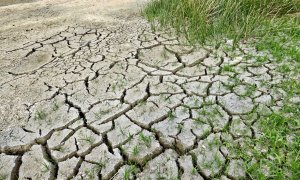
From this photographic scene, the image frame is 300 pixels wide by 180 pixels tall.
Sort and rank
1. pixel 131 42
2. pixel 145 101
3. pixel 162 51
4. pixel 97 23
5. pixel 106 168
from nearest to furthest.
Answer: pixel 106 168, pixel 145 101, pixel 162 51, pixel 131 42, pixel 97 23

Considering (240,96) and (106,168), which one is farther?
(240,96)

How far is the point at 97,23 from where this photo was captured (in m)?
3.92

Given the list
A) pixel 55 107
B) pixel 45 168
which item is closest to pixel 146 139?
pixel 45 168

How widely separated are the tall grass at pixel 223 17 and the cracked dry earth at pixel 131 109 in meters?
0.24

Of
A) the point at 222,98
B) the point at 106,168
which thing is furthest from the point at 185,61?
the point at 106,168

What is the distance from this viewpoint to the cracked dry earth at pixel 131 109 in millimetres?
1787

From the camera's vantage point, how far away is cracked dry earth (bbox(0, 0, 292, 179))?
1.79 meters

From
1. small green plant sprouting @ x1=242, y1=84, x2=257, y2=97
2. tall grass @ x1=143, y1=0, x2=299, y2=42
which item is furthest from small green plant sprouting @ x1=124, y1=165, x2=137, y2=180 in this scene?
tall grass @ x1=143, y1=0, x2=299, y2=42

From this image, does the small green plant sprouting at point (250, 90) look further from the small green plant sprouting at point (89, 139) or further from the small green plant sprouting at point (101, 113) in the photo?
the small green plant sprouting at point (89, 139)

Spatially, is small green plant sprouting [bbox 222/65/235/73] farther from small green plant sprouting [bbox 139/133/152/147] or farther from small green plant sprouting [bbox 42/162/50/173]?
small green plant sprouting [bbox 42/162/50/173]

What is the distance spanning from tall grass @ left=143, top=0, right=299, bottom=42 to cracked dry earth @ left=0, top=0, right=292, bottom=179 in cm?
24

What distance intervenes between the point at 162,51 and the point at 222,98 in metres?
1.00

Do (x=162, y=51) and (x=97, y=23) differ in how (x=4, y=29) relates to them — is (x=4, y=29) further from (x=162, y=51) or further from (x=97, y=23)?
(x=162, y=51)

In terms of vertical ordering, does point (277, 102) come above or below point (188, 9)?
below
